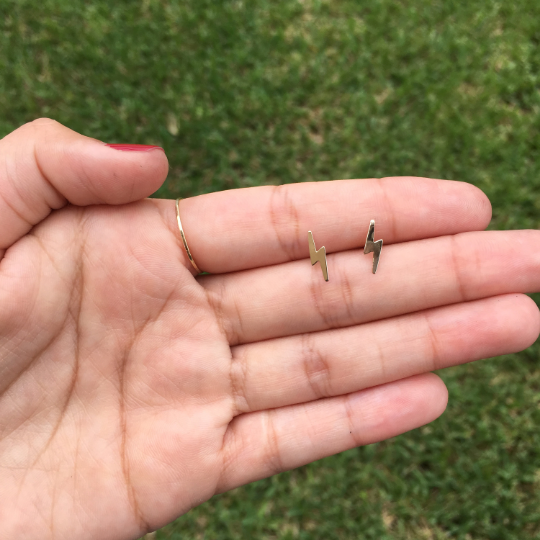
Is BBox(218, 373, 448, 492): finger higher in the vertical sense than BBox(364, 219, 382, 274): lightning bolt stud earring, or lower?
lower

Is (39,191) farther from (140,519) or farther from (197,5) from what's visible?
(197,5)

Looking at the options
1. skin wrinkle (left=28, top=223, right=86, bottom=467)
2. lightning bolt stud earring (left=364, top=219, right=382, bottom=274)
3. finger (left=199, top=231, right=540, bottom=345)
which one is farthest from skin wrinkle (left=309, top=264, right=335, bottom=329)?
skin wrinkle (left=28, top=223, right=86, bottom=467)

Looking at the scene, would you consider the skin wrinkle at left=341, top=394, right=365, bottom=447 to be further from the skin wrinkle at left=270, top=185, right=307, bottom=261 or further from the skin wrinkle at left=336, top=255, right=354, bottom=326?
the skin wrinkle at left=270, top=185, right=307, bottom=261

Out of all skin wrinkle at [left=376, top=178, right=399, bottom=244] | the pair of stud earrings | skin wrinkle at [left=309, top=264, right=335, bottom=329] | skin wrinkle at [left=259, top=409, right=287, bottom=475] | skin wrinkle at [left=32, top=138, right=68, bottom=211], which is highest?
skin wrinkle at [left=32, top=138, right=68, bottom=211]

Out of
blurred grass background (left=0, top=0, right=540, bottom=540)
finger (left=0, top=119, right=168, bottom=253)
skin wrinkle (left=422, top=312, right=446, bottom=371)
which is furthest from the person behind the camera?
blurred grass background (left=0, top=0, right=540, bottom=540)

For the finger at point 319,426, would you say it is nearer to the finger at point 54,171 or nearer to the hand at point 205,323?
the hand at point 205,323

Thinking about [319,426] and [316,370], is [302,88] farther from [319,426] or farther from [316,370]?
[319,426]

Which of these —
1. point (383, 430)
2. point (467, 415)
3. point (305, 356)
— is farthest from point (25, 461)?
point (467, 415)
